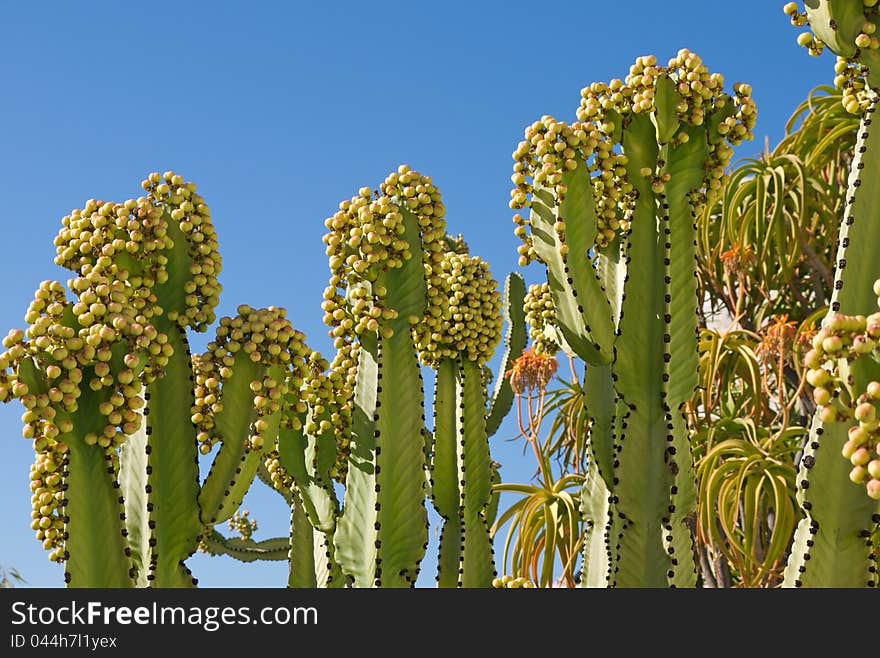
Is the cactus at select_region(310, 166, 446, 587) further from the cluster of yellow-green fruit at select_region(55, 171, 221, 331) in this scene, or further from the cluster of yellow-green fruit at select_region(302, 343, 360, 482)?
the cluster of yellow-green fruit at select_region(55, 171, 221, 331)

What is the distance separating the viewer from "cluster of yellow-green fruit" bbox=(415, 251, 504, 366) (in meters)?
4.36

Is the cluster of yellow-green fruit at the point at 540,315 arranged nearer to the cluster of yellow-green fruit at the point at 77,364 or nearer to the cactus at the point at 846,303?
the cactus at the point at 846,303

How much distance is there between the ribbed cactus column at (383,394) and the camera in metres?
3.98

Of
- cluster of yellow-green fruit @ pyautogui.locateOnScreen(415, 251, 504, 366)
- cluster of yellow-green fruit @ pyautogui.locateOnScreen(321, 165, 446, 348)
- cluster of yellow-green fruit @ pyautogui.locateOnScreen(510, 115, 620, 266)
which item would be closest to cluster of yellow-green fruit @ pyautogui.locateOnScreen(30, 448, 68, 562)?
cluster of yellow-green fruit @ pyautogui.locateOnScreen(321, 165, 446, 348)

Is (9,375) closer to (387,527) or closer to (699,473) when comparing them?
(387,527)

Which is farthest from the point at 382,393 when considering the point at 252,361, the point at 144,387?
the point at 144,387

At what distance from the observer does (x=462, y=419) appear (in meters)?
4.53

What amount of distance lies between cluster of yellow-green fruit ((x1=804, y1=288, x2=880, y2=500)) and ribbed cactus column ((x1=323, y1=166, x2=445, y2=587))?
2062 mm

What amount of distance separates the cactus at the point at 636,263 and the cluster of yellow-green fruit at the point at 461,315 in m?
0.52

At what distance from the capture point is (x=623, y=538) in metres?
3.75

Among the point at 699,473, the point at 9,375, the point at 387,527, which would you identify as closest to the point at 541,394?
the point at 699,473

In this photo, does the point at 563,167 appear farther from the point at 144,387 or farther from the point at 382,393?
the point at 144,387

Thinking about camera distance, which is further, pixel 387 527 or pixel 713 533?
pixel 713 533

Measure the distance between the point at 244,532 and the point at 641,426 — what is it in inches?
198
